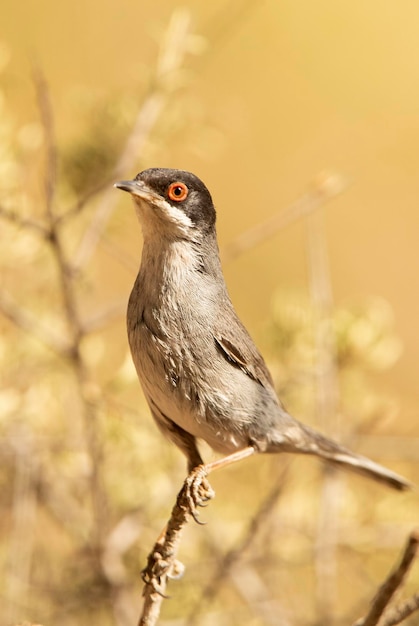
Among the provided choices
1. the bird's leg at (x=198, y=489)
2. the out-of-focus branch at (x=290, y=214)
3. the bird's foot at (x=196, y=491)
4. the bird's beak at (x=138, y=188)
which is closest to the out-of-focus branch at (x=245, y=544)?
the bird's leg at (x=198, y=489)

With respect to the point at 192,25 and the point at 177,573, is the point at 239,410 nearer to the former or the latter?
the point at 177,573

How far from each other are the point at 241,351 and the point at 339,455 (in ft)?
2.19

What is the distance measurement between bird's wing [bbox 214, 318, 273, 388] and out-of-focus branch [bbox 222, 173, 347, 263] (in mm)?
472

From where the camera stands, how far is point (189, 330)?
2.14m

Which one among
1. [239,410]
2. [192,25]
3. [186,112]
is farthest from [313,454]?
[192,25]

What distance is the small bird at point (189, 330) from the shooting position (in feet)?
6.95

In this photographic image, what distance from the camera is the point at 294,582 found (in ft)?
12.4

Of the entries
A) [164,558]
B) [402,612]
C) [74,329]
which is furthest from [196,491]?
[74,329]

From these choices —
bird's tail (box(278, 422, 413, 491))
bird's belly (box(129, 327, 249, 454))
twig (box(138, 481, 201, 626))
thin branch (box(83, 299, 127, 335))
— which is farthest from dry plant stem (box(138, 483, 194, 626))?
thin branch (box(83, 299, 127, 335))

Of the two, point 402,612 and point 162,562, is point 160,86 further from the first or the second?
point 402,612

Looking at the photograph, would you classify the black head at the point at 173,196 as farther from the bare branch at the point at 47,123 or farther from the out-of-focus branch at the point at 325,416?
the out-of-focus branch at the point at 325,416

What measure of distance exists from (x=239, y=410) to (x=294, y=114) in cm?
403

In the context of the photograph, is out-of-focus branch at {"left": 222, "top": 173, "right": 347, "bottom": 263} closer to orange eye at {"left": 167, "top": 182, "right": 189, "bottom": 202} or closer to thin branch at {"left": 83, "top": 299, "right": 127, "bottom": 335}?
thin branch at {"left": 83, "top": 299, "right": 127, "bottom": 335}

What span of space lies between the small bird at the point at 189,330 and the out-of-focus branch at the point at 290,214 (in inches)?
18.2
